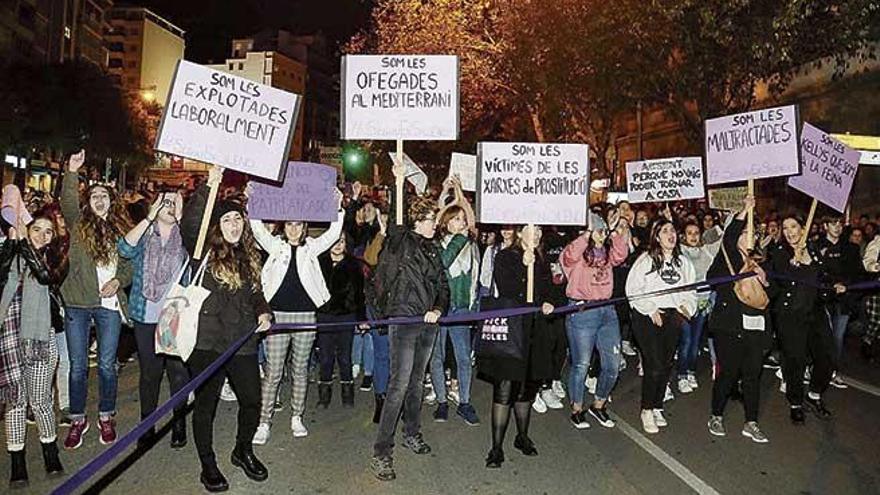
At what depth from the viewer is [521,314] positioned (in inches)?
240

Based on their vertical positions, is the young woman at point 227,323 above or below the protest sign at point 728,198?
below

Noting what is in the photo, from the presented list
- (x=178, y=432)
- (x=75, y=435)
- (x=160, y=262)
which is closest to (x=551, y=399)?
(x=178, y=432)

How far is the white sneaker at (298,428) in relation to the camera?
6787 millimetres

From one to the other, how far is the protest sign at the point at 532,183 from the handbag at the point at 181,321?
2.49 m

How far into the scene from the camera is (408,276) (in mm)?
5930

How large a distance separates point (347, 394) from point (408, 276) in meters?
2.57

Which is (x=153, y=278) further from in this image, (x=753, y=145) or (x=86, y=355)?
(x=753, y=145)

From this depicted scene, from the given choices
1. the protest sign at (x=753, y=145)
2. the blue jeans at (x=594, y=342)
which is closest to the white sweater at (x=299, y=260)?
the blue jeans at (x=594, y=342)

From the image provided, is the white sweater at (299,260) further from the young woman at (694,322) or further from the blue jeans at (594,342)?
the young woman at (694,322)

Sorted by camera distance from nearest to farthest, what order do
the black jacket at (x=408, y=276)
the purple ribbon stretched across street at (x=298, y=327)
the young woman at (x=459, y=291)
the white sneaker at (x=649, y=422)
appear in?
1. the purple ribbon stretched across street at (x=298, y=327)
2. the black jacket at (x=408, y=276)
3. the young woman at (x=459, y=291)
4. the white sneaker at (x=649, y=422)

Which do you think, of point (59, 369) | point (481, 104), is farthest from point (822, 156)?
point (481, 104)

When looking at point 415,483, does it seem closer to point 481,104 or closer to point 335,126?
point 481,104

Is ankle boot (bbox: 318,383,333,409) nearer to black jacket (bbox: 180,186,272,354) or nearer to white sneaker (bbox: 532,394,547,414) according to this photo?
white sneaker (bbox: 532,394,547,414)

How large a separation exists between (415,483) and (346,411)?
2275 millimetres
